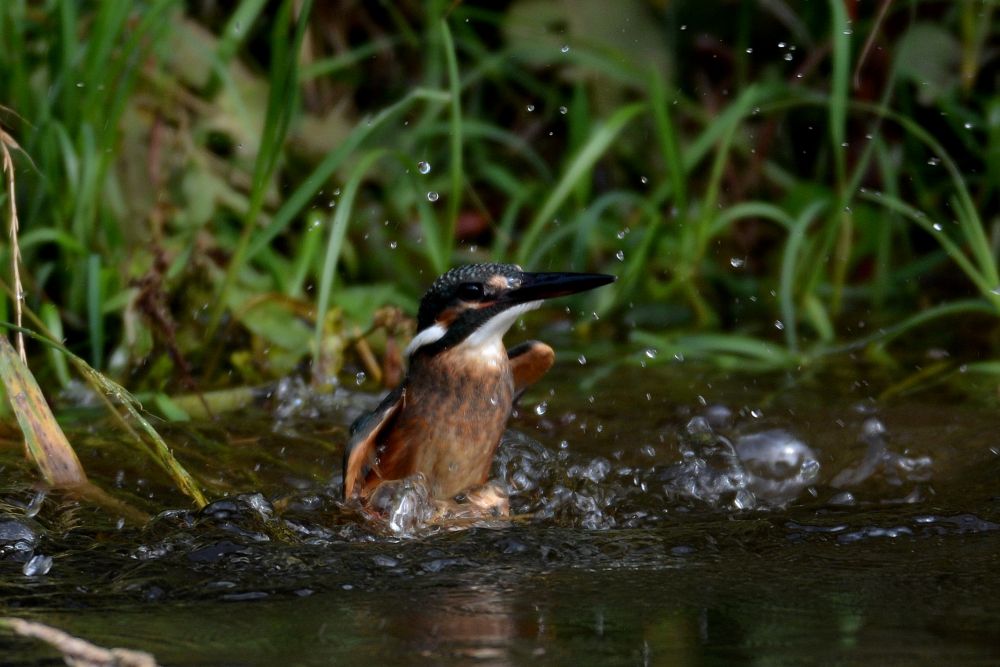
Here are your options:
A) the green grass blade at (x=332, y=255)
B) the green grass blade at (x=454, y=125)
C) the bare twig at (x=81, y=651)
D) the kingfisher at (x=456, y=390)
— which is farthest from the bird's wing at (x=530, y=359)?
the bare twig at (x=81, y=651)

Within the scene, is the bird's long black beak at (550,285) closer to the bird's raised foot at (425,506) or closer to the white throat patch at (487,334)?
the white throat patch at (487,334)

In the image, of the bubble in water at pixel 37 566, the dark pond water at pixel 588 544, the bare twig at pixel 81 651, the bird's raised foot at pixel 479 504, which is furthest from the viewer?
the bird's raised foot at pixel 479 504

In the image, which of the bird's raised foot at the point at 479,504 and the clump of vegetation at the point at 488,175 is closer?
the bird's raised foot at the point at 479,504

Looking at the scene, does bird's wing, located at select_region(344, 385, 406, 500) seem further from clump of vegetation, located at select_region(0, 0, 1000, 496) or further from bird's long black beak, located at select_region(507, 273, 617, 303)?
clump of vegetation, located at select_region(0, 0, 1000, 496)

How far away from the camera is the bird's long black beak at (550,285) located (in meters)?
3.58

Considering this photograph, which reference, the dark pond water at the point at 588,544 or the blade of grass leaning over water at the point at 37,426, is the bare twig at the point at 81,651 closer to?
the dark pond water at the point at 588,544

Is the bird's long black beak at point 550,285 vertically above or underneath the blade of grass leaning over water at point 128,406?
above

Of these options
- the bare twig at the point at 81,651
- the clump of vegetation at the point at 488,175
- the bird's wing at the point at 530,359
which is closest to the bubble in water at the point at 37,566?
the bare twig at the point at 81,651

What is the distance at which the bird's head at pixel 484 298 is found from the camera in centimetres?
361

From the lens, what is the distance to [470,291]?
12.0ft

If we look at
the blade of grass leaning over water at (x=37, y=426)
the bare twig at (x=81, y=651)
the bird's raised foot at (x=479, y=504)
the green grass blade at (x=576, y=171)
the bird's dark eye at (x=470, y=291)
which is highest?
the green grass blade at (x=576, y=171)

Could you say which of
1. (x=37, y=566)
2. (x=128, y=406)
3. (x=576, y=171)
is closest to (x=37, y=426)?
(x=128, y=406)

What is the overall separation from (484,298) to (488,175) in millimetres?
2388

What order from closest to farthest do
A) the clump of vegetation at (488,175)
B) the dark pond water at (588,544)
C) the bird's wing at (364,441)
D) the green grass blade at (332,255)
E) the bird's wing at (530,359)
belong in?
the dark pond water at (588,544) → the bird's wing at (364,441) → the bird's wing at (530,359) → the green grass blade at (332,255) → the clump of vegetation at (488,175)
